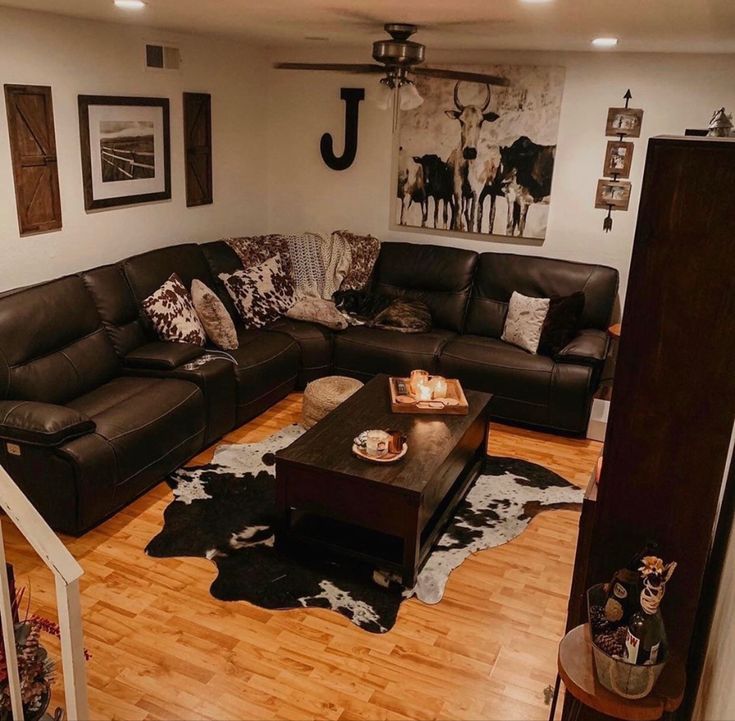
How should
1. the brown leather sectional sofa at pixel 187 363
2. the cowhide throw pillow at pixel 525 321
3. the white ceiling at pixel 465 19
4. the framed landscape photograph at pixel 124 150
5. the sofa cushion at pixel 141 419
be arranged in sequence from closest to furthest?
the white ceiling at pixel 465 19
the brown leather sectional sofa at pixel 187 363
the sofa cushion at pixel 141 419
the framed landscape photograph at pixel 124 150
the cowhide throw pillow at pixel 525 321

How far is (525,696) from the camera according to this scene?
274 cm

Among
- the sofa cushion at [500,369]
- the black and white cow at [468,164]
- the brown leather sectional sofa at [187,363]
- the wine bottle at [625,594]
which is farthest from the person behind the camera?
the black and white cow at [468,164]

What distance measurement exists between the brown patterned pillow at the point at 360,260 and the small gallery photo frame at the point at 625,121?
1.88 m

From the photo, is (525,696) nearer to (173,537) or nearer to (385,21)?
(173,537)

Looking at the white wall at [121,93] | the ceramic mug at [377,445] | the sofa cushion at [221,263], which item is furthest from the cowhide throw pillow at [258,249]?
the ceramic mug at [377,445]

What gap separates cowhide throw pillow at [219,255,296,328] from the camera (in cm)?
526

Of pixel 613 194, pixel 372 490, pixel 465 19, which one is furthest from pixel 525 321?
pixel 372 490

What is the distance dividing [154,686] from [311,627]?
0.64m

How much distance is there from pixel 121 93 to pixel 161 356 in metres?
1.73

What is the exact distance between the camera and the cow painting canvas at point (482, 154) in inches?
210

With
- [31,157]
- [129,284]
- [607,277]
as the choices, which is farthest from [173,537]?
[607,277]

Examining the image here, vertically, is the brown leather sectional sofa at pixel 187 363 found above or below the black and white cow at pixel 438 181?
below

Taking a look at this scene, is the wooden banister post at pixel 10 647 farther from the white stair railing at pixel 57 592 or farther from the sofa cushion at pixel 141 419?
the sofa cushion at pixel 141 419

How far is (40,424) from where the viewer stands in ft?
11.1
